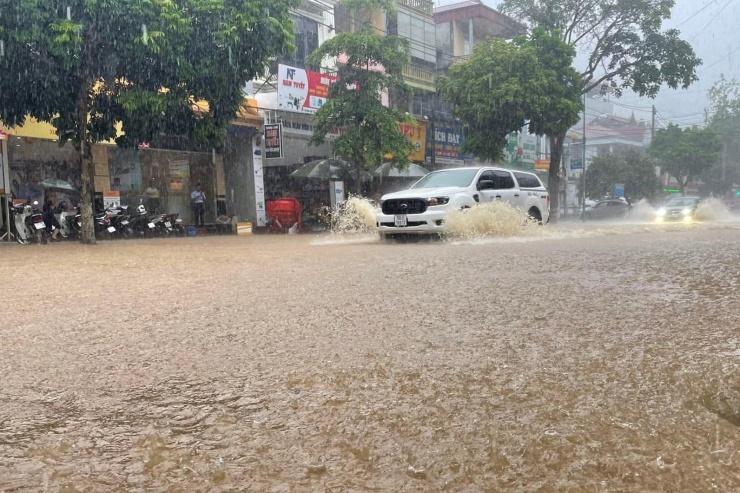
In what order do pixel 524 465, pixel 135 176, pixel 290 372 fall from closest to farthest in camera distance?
pixel 524 465
pixel 290 372
pixel 135 176

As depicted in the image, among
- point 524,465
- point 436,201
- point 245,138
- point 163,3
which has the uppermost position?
point 163,3

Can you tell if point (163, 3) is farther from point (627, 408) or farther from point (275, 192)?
point (275, 192)

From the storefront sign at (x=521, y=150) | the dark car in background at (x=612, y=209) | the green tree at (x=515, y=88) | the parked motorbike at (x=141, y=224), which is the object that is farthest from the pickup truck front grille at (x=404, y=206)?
the storefront sign at (x=521, y=150)

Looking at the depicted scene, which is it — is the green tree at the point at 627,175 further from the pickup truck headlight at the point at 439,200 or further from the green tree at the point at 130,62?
A: the pickup truck headlight at the point at 439,200

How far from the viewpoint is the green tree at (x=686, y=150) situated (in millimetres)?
43469

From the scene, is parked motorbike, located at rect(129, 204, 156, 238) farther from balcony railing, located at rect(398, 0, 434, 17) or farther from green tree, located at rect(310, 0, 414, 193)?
balcony railing, located at rect(398, 0, 434, 17)

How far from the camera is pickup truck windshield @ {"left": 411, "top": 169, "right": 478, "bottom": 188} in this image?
38.8 feet

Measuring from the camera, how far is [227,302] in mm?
5219

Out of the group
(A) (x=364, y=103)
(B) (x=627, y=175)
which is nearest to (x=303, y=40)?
(A) (x=364, y=103)

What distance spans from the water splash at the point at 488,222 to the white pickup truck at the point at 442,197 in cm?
14

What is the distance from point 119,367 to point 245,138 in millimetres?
17797

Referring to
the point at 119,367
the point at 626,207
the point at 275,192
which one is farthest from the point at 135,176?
Answer: the point at 626,207

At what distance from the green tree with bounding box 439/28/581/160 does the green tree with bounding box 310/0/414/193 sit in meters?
4.36

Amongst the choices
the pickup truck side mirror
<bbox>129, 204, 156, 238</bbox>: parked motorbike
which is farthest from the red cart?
the pickup truck side mirror
